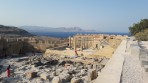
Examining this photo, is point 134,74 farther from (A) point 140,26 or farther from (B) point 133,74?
(A) point 140,26

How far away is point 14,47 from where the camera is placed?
137 feet

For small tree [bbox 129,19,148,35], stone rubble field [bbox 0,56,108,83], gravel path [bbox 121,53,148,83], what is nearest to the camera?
gravel path [bbox 121,53,148,83]

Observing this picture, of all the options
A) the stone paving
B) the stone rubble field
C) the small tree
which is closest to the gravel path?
the stone paving

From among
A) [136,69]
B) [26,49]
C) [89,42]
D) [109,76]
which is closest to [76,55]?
[89,42]

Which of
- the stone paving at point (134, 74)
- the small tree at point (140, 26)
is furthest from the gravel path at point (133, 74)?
the small tree at point (140, 26)

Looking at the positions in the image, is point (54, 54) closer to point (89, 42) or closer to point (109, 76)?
point (89, 42)

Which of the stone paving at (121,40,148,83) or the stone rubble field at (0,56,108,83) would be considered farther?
the stone rubble field at (0,56,108,83)

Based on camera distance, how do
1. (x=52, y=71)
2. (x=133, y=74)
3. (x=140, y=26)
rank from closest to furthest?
1. (x=133, y=74)
2. (x=52, y=71)
3. (x=140, y=26)

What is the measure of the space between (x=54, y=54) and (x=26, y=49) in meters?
12.2

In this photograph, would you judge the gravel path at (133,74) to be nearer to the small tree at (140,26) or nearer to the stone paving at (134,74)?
the stone paving at (134,74)

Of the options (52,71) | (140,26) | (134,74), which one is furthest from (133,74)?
(140,26)

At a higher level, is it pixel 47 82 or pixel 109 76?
pixel 109 76

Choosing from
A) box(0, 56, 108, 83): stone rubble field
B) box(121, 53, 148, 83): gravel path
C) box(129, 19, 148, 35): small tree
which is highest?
box(129, 19, 148, 35): small tree

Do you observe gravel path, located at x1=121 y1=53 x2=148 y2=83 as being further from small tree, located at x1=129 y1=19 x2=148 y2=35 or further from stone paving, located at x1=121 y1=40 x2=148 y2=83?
small tree, located at x1=129 y1=19 x2=148 y2=35
